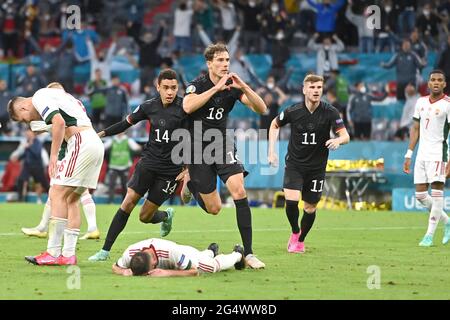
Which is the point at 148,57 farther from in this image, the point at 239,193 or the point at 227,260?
the point at 227,260

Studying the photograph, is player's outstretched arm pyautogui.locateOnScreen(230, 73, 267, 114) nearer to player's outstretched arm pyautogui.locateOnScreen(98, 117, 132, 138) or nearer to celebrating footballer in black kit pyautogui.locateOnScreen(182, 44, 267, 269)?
celebrating footballer in black kit pyautogui.locateOnScreen(182, 44, 267, 269)

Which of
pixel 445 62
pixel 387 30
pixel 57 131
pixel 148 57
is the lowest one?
pixel 57 131

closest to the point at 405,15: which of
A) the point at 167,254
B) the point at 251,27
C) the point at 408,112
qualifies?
the point at 408,112

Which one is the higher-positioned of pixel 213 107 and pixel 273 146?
pixel 213 107

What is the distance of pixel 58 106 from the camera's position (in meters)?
11.5

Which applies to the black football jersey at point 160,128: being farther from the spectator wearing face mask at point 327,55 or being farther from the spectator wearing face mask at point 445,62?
the spectator wearing face mask at point 327,55

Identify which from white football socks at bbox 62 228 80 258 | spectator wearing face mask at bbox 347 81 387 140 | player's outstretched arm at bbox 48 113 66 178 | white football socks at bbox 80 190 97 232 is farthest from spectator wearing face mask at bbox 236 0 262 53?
player's outstretched arm at bbox 48 113 66 178

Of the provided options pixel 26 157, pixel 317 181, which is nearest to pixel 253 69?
pixel 26 157

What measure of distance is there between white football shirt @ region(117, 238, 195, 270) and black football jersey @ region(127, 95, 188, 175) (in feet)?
7.96

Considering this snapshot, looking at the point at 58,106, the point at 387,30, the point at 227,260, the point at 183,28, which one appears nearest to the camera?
the point at 227,260

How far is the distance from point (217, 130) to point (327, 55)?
17212 millimetres

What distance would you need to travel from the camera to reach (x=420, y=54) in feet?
90.3

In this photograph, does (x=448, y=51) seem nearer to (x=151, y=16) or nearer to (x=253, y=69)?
(x=253, y=69)
